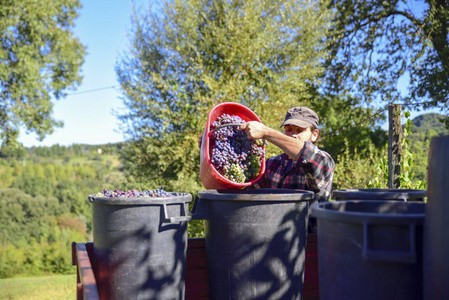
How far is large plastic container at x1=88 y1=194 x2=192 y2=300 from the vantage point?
6.60 feet

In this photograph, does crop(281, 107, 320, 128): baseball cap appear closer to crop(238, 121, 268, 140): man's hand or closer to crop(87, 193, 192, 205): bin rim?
crop(238, 121, 268, 140): man's hand

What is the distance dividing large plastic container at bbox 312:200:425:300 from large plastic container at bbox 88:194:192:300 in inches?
36.8

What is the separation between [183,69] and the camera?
10281mm

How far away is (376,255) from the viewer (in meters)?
1.28

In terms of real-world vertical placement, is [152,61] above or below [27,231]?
above

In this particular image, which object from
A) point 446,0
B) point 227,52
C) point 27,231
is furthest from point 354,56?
point 27,231

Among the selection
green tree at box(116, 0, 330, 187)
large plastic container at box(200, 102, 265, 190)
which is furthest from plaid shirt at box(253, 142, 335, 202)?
green tree at box(116, 0, 330, 187)

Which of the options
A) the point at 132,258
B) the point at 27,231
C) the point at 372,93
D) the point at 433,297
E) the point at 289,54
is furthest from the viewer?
the point at 27,231

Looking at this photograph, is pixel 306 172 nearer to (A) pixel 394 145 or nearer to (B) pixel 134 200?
(B) pixel 134 200

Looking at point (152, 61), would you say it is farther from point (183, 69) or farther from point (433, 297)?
point (433, 297)

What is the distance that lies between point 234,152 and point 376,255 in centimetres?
134

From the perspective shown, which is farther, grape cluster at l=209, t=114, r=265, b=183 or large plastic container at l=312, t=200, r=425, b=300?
grape cluster at l=209, t=114, r=265, b=183

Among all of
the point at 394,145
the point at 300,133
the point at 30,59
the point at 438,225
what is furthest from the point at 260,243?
the point at 30,59

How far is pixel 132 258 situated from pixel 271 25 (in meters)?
8.83
